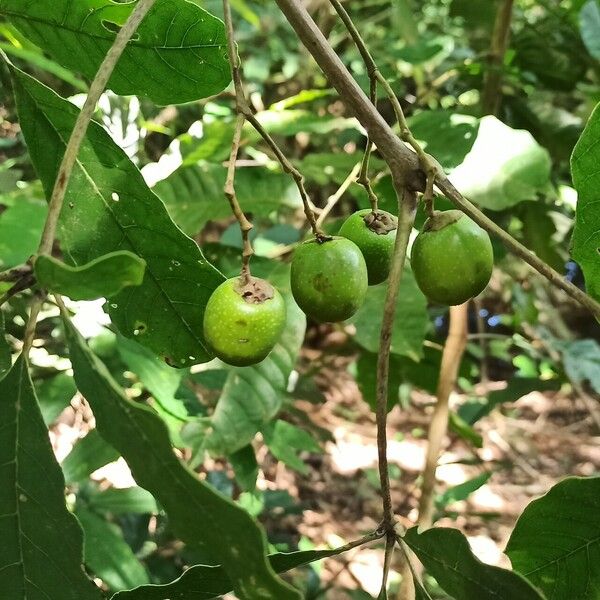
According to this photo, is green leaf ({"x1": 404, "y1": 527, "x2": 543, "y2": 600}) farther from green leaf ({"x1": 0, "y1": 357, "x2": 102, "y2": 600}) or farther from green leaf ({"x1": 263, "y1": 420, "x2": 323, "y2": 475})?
green leaf ({"x1": 263, "y1": 420, "x2": 323, "y2": 475})

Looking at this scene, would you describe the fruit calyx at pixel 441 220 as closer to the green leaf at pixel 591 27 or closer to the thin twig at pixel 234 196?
the thin twig at pixel 234 196

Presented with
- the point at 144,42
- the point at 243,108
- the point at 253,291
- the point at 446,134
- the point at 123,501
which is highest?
the point at 446,134

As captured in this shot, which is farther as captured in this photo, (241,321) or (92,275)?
(241,321)

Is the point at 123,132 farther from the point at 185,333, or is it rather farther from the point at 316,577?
the point at 316,577

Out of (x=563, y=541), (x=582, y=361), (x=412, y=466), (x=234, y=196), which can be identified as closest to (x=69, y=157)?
(x=234, y=196)

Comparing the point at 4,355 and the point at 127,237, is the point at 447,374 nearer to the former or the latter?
the point at 127,237

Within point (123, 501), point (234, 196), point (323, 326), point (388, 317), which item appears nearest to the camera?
point (388, 317)

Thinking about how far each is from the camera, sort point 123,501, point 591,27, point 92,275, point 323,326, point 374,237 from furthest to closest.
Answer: point 323,326 < point 591,27 < point 123,501 < point 374,237 < point 92,275

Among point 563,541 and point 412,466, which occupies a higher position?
point 563,541
